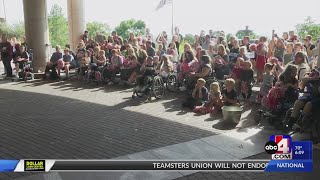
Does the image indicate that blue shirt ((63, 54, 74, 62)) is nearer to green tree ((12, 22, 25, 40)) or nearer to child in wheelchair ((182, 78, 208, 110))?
child in wheelchair ((182, 78, 208, 110))

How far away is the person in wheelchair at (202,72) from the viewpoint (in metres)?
10.6

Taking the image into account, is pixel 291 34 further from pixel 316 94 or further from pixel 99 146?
pixel 99 146

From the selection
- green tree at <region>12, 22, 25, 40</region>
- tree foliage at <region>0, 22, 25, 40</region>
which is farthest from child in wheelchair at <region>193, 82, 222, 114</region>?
green tree at <region>12, 22, 25, 40</region>

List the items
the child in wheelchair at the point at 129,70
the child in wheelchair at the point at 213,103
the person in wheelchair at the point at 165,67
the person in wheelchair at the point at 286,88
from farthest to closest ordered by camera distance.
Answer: the child in wheelchair at the point at 129,70 → the person in wheelchair at the point at 165,67 → the child in wheelchair at the point at 213,103 → the person in wheelchair at the point at 286,88

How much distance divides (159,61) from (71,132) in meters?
6.01

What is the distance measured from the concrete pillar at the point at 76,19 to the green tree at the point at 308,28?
12945 mm

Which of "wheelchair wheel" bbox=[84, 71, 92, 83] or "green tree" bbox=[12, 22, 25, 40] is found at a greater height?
"green tree" bbox=[12, 22, 25, 40]

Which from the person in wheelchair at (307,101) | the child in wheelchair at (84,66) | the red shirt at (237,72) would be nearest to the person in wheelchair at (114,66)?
the child in wheelchair at (84,66)

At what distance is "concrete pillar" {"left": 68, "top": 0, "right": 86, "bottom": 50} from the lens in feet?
67.9

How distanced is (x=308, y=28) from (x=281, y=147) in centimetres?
2033

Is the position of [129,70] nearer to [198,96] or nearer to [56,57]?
[56,57]

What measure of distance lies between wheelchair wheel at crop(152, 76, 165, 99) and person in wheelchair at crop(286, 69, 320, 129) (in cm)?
457

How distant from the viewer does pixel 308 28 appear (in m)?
21.9

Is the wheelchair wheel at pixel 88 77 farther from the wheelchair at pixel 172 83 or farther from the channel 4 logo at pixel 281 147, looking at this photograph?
the channel 4 logo at pixel 281 147
